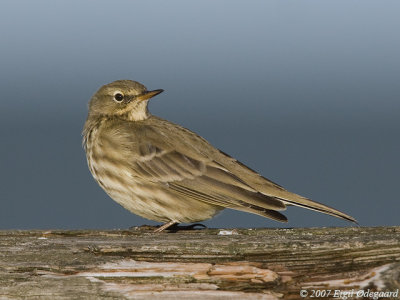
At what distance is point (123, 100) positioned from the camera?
36.7 ft

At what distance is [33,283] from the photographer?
489cm

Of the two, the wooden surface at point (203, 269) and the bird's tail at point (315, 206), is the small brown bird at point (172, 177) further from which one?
the wooden surface at point (203, 269)

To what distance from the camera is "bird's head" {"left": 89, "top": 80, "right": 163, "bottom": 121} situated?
36.2 ft

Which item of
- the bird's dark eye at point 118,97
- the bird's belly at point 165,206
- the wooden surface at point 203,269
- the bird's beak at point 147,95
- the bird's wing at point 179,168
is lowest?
the wooden surface at point 203,269

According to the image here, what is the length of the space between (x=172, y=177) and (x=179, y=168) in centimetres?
13

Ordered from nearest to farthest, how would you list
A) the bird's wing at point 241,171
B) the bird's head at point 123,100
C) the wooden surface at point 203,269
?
1. the wooden surface at point 203,269
2. the bird's wing at point 241,171
3. the bird's head at point 123,100

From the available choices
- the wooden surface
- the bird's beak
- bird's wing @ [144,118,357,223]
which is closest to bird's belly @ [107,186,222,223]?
bird's wing @ [144,118,357,223]

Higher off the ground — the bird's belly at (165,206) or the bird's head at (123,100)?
the bird's head at (123,100)

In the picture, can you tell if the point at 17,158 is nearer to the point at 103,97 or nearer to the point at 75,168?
the point at 75,168

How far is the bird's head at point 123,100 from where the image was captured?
36.2ft

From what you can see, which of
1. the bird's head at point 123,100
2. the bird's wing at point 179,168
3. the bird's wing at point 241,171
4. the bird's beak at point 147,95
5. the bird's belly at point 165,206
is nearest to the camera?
the bird's wing at point 241,171

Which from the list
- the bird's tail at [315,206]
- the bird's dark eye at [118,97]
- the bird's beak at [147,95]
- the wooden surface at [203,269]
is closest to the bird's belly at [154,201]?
the bird's tail at [315,206]

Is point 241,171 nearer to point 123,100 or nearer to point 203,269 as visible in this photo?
point 123,100

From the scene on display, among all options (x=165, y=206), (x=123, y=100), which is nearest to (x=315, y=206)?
(x=165, y=206)
